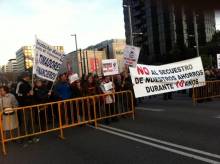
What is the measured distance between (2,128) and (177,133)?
3963mm

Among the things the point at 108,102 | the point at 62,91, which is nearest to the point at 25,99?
the point at 62,91

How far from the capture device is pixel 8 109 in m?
8.98

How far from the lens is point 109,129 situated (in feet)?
34.1

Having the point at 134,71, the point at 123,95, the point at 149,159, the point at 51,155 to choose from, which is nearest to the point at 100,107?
the point at 123,95

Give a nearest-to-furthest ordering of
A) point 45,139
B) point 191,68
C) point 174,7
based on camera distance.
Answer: point 174,7, point 45,139, point 191,68

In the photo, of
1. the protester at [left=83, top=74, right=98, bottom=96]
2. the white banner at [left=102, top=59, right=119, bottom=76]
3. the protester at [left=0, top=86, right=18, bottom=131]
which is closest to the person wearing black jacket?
the protester at [left=0, top=86, right=18, bottom=131]

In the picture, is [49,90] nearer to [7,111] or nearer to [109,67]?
[7,111]

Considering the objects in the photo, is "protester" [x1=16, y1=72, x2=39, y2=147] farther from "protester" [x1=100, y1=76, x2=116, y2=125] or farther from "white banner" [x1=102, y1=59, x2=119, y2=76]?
"white banner" [x1=102, y1=59, x2=119, y2=76]

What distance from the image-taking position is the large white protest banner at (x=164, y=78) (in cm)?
1351

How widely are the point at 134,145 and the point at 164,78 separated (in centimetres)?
679

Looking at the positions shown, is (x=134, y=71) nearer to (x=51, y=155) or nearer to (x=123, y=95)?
(x=123, y=95)

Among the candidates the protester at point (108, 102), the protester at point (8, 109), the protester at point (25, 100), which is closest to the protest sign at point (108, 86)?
the protester at point (108, 102)

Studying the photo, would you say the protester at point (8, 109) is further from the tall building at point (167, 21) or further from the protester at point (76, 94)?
the tall building at point (167, 21)

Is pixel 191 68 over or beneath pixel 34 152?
over
